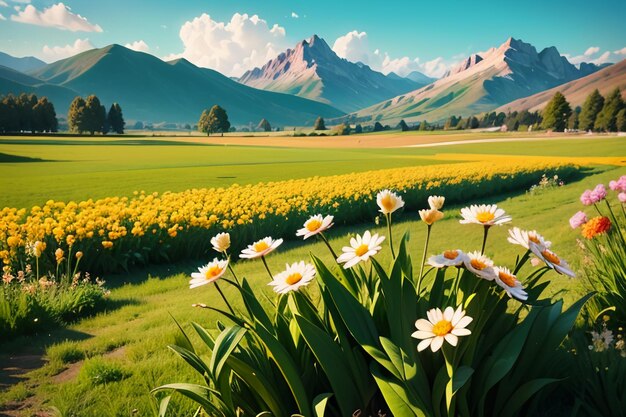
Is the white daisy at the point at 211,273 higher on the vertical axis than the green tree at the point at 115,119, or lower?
lower

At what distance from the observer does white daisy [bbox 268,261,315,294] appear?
1.91 m

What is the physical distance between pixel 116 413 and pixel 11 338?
104 inches

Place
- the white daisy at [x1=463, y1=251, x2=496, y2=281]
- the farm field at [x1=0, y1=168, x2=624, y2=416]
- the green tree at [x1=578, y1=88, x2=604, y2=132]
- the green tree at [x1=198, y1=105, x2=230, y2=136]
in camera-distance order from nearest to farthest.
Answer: the white daisy at [x1=463, y1=251, x2=496, y2=281] → the farm field at [x1=0, y1=168, x2=624, y2=416] → the green tree at [x1=578, y1=88, x2=604, y2=132] → the green tree at [x1=198, y1=105, x2=230, y2=136]

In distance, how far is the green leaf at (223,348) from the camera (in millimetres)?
1755

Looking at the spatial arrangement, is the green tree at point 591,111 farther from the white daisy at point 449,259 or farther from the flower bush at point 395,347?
the white daisy at point 449,259

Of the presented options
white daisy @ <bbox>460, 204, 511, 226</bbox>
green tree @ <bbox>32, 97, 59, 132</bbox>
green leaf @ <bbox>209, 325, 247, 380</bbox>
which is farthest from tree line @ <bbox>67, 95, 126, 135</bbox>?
white daisy @ <bbox>460, 204, 511, 226</bbox>

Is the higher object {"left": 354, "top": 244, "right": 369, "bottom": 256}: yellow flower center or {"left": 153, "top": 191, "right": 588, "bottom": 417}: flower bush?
{"left": 354, "top": 244, "right": 369, "bottom": 256}: yellow flower center

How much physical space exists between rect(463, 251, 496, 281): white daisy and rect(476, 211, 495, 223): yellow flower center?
0.55 ft

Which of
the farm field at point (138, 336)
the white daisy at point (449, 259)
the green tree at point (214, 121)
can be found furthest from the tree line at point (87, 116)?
the white daisy at point (449, 259)

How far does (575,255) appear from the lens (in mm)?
7148

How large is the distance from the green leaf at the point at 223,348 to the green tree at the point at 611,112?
198ft

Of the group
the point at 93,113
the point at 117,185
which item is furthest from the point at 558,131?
the point at 93,113

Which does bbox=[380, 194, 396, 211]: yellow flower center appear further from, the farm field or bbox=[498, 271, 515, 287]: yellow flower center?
the farm field

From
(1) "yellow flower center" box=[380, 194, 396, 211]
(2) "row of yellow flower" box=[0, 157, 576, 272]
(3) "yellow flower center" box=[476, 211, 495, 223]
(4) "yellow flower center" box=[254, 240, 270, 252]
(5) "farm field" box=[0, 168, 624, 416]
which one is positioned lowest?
(5) "farm field" box=[0, 168, 624, 416]
